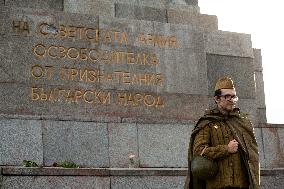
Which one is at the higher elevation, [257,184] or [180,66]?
[180,66]

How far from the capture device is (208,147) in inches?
255

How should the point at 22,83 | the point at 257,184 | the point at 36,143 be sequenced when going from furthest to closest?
the point at 22,83, the point at 36,143, the point at 257,184

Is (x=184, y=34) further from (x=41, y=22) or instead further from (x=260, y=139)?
(x=41, y=22)

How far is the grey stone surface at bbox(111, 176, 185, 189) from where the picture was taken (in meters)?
9.02

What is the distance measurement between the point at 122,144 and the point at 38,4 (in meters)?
3.52

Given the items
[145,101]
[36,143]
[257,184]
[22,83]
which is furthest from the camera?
[145,101]

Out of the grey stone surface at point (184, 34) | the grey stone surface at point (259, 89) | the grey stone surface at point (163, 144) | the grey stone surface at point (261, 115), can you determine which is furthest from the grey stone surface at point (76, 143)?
the grey stone surface at point (259, 89)

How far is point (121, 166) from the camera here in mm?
10375

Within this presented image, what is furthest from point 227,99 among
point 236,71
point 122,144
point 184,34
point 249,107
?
point 236,71

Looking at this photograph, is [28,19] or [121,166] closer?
[121,166]

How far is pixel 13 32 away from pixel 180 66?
130 inches

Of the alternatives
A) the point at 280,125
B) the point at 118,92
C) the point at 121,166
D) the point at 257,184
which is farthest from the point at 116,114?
the point at 257,184

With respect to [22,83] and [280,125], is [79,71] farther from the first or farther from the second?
[280,125]

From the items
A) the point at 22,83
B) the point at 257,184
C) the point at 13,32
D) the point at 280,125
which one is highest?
the point at 13,32
